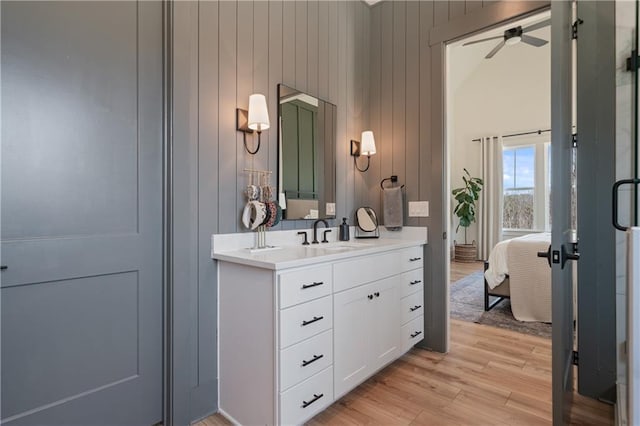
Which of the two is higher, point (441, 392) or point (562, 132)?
point (562, 132)

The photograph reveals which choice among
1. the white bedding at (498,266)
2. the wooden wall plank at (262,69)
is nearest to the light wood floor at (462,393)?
the white bedding at (498,266)

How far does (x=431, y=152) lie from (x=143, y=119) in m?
1.99

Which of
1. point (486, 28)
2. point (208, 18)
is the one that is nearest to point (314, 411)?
point (208, 18)

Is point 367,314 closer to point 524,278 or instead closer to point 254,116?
point 254,116

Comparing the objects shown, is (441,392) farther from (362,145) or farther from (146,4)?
(146,4)

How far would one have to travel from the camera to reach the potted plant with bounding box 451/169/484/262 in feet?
20.1

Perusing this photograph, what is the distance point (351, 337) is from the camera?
71.1 inches

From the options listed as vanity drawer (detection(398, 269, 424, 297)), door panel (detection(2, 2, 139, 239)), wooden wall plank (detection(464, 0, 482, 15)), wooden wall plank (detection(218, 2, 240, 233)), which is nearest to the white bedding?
vanity drawer (detection(398, 269, 424, 297))

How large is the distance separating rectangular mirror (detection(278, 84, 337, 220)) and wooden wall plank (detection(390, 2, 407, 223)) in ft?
1.80

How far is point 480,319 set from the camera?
3.17 m

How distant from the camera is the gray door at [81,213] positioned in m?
1.25

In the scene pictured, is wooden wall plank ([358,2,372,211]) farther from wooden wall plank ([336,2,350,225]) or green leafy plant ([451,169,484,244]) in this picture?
green leafy plant ([451,169,484,244])


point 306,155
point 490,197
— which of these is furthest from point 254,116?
point 490,197

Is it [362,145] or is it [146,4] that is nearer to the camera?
[146,4]
